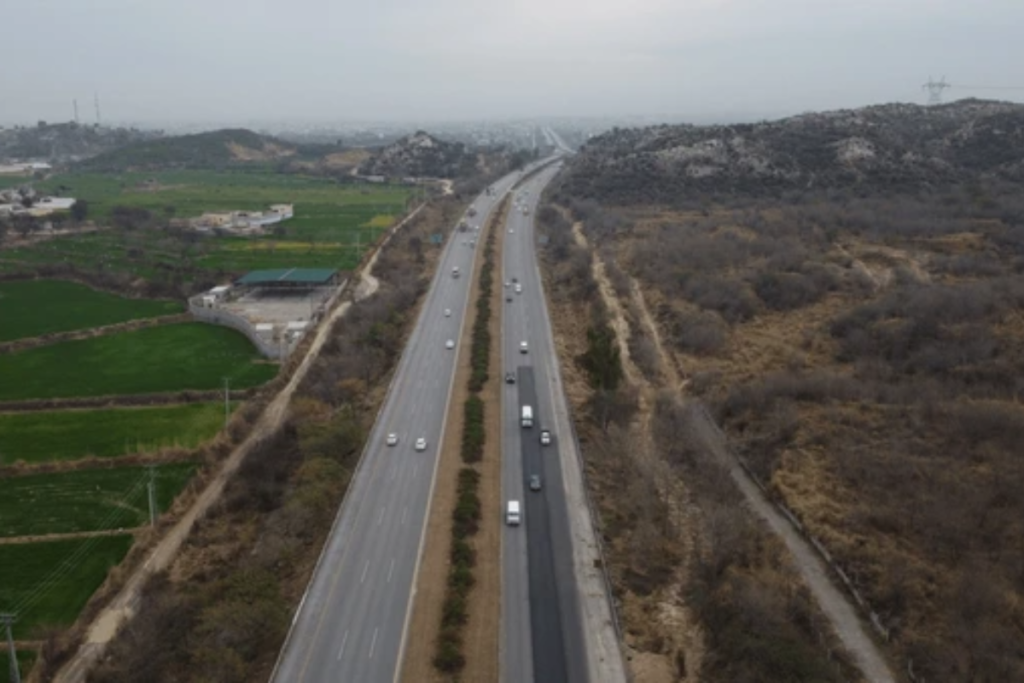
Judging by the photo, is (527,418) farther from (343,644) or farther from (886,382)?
(886,382)

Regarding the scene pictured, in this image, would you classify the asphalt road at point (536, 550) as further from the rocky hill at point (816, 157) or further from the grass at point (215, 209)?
the rocky hill at point (816, 157)

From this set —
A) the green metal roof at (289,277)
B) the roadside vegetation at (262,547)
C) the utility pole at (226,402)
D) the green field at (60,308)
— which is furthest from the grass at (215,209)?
the roadside vegetation at (262,547)

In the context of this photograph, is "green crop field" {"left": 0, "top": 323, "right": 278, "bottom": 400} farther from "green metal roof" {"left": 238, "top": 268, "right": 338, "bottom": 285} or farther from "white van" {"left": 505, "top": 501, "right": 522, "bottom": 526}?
"white van" {"left": 505, "top": 501, "right": 522, "bottom": 526}

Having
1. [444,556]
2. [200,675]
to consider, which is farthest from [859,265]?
[200,675]

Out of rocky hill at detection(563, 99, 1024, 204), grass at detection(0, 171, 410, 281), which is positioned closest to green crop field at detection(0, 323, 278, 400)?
grass at detection(0, 171, 410, 281)

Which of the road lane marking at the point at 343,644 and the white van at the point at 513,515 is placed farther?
the white van at the point at 513,515

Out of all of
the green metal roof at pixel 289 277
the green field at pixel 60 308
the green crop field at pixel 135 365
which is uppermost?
the green metal roof at pixel 289 277

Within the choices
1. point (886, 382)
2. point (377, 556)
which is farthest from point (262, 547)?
point (886, 382)
